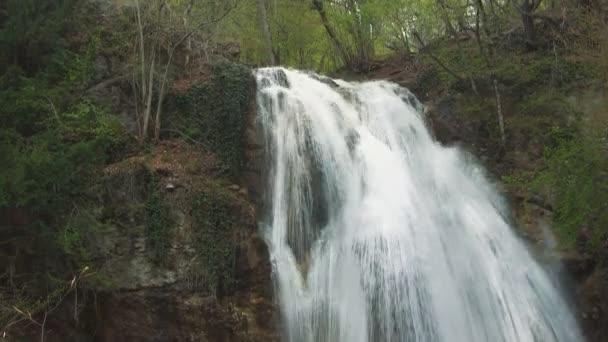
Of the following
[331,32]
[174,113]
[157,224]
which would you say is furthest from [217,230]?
[331,32]

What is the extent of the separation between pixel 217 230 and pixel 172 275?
1.12 metres

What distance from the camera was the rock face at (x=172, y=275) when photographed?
8.59 metres

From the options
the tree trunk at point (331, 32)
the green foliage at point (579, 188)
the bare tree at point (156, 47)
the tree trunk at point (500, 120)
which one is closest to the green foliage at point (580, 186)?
the green foliage at point (579, 188)

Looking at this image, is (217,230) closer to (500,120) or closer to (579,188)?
(579,188)

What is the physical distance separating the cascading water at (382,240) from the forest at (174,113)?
92cm

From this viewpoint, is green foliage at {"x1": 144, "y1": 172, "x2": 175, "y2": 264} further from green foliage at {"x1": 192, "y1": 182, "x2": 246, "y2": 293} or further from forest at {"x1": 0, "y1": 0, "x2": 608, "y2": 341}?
green foliage at {"x1": 192, "y1": 182, "x2": 246, "y2": 293}

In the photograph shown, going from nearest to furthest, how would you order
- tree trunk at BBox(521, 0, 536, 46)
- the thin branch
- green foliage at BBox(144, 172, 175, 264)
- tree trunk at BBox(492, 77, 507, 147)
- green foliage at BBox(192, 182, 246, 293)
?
green foliage at BBox(144, 172, 175, 264) → green foliage at BBox(192, 182, 246, 293) → tree trunk at BBox(492, 77, 507, 147) → the thin branch → tree trunk at BBox(521, 0, 536, 46)

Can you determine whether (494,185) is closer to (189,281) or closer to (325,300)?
(325,300)

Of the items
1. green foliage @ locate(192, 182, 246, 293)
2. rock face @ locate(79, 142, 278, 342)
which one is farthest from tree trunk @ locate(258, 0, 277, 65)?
green foliage @ locate(192, 182, 246, 293)

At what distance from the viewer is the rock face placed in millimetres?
8594

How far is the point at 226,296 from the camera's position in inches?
356

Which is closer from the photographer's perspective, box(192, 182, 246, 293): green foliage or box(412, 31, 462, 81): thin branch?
box(192, 182, 246, 293): green foliage

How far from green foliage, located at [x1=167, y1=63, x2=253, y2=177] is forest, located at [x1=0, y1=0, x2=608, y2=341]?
0.10 ft

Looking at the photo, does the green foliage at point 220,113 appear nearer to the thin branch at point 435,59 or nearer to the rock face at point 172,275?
the rock face at point 172,275
